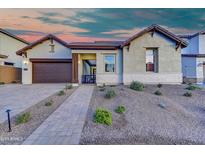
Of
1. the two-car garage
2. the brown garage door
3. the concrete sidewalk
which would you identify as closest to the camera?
the concrete sidewalk

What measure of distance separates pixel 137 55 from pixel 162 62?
7.53 feet

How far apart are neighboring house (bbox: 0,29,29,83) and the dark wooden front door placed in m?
3.93

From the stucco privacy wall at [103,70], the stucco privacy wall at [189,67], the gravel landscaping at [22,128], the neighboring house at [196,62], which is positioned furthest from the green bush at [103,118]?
the stucco privacy wall at [189,67]

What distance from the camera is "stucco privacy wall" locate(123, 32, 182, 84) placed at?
16219mm

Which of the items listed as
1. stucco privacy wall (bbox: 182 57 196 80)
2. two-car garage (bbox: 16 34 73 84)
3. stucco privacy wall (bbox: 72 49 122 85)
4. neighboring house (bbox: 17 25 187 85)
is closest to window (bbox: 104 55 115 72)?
neighboring house (bbox: 17 25 187 85)

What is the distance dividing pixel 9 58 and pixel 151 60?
18572 millimetres

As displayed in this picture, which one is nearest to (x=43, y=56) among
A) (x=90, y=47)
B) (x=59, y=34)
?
(x=59, y=34)

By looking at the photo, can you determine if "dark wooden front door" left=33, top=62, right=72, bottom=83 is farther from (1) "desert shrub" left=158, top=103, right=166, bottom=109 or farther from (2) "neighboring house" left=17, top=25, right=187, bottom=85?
(1) "desert shrub" left=158, top=103, right=166, bottom=109

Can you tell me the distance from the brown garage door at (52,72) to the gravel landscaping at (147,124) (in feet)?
38.7

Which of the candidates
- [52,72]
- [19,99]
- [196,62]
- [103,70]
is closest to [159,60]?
[103,70]

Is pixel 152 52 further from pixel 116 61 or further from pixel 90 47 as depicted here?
pixel 90 47

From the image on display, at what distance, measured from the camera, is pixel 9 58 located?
81.0 ft

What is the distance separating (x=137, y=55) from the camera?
16.2 metres

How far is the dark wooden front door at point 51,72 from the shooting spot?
20.1m
